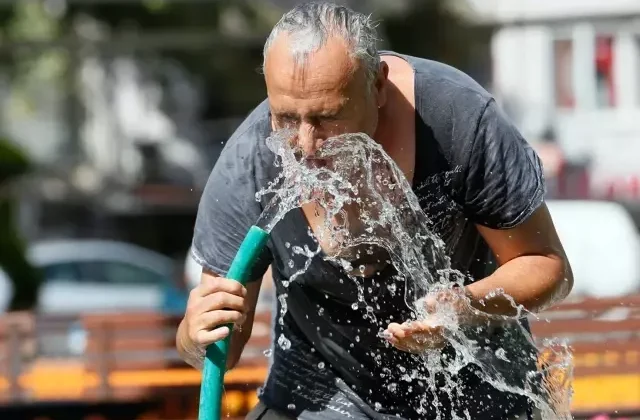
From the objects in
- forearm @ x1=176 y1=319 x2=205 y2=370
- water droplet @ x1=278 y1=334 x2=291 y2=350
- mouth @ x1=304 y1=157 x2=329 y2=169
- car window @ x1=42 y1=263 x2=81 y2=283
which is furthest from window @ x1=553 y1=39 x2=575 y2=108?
mouth @ x1=304 y1=157 x2=329 y2=169

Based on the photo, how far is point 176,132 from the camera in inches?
854

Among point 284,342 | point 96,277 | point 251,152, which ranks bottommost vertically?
point 96,277

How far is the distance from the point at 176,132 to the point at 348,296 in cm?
1910

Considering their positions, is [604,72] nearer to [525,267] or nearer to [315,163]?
[525,267]

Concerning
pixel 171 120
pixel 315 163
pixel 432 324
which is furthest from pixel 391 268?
pixel 171 120

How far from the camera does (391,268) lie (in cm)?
278

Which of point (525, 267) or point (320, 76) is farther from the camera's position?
point (525, 267)

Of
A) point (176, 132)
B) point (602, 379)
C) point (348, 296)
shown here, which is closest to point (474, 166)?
point (348, 296)

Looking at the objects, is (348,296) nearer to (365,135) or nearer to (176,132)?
(365,135)

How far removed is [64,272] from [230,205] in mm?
11910

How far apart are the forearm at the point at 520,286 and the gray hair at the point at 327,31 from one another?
51 cm

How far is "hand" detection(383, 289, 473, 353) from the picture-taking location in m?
2.54

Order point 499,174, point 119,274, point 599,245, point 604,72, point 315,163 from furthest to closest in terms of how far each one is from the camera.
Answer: point 604,72
point 119,274
point 599,245
point 499,174
point 315,163

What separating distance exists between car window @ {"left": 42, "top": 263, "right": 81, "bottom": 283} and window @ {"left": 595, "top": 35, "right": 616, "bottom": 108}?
841 centimetres
